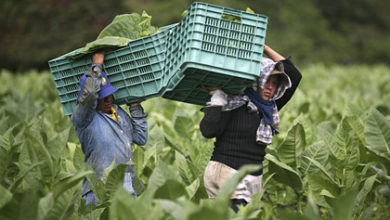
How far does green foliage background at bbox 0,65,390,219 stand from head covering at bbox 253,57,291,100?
1.15 feet

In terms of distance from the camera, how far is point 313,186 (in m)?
3.63

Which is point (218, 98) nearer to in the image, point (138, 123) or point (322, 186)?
point (138, 123)

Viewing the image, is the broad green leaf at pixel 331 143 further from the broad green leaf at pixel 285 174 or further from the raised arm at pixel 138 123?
the raised arm at pixel 138 123

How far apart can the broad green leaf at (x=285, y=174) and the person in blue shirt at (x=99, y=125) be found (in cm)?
91

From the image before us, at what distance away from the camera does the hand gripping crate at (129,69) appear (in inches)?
128

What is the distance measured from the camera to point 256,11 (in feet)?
71.4

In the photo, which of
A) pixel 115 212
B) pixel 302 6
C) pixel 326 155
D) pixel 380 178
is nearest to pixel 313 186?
pixel 326 155

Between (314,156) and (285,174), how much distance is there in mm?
261

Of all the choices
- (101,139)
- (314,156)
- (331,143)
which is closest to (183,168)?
(101,139)

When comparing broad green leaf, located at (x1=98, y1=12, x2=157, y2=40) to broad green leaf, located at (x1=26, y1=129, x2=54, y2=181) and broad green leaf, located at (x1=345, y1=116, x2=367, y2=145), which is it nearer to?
broad green leaf, located at (x1=26, y1=129, x2=54, y2=181)

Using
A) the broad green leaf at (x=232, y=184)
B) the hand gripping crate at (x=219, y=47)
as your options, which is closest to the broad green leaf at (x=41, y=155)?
the hand gripping crate at (x=219, y=47)

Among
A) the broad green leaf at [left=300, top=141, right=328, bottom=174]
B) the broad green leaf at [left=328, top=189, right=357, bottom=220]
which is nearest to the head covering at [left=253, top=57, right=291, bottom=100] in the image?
the broad green leaf at [left=300, top=141, right=328, bottom=174]

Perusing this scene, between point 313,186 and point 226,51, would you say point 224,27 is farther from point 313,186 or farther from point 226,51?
point 313,186

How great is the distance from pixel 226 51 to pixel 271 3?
21678 millimetres
